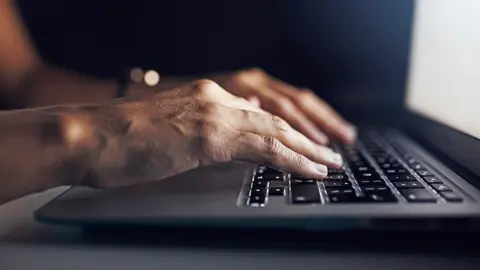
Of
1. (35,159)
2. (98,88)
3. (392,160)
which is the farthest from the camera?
(98,88)

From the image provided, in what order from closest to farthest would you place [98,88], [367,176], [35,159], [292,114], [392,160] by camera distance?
[35,159], [367,176], [392,160], [292,114], [98,88]

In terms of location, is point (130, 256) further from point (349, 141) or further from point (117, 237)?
Result: point (349, 141)

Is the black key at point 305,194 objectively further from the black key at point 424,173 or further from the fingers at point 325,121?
the fingers at point 325,121

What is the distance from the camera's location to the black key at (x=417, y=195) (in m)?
0.45

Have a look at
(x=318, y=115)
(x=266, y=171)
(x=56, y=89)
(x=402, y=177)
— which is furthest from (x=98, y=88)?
(x=402, y=177)

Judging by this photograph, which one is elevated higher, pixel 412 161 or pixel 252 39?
pixel 252 39

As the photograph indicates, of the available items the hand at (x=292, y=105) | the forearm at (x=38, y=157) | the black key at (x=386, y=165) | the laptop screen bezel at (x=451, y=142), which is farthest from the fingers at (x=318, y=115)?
the forearm at (x=38, y=157)

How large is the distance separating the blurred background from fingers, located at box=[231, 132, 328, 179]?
569mm

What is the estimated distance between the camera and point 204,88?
0.60 meters

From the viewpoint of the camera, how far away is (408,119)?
102 cm

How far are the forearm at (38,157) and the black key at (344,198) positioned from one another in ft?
0.62

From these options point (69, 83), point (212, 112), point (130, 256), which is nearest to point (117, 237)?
point (130, 256)

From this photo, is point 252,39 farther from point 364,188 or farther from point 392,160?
point 364,188

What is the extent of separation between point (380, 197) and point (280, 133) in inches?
5.5
